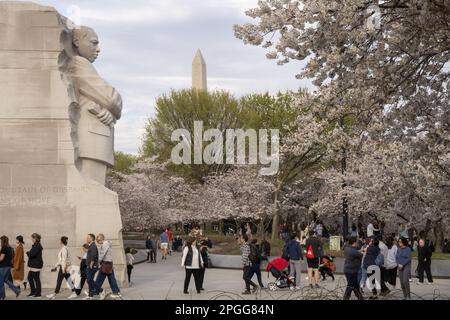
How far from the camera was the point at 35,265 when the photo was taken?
1728 centimetres

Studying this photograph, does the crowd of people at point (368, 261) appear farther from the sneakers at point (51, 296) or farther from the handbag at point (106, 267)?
the sneakers at point (51, 296)

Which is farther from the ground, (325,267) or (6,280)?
(6,280)

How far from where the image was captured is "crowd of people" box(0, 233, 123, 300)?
16.9m

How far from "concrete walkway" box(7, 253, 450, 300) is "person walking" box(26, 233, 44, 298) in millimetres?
395

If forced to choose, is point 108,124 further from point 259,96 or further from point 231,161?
point 259,96

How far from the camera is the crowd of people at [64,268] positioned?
664 inches

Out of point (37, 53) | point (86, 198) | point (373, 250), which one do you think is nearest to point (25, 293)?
point (86, 198)

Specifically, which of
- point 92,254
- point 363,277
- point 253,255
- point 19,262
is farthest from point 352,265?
point 19,262

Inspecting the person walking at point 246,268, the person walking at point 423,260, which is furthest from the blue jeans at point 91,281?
the person walking at point 423,260

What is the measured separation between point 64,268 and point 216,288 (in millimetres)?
4624

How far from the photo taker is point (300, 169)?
153 ft

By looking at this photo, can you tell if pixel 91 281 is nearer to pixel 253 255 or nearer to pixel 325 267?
pixel 253 255

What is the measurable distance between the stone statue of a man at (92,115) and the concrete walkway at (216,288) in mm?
3496
